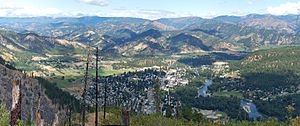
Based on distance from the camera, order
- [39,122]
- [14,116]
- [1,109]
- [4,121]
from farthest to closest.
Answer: [1,109] → [4,121] → [39,122] → [14,116]

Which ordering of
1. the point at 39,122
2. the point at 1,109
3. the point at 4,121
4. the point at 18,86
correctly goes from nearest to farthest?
1. the point at 18,86
2. the point at 39,122
3. the point at 4,121
4. the point at 1,109

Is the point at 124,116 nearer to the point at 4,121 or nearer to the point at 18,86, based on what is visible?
the point at 18,86

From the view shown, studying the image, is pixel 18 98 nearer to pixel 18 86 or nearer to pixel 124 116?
pixel 18 86

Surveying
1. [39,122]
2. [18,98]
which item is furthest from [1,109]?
[18,98]

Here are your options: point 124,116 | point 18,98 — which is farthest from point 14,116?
point 124,116

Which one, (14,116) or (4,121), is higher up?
(14,116)

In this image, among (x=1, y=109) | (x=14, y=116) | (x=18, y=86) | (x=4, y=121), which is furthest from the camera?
(x=1, y=109)

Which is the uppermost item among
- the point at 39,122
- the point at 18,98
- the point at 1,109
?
the point at 18,98

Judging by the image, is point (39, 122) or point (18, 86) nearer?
point (18, 86)

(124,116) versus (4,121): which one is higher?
(124,116)
